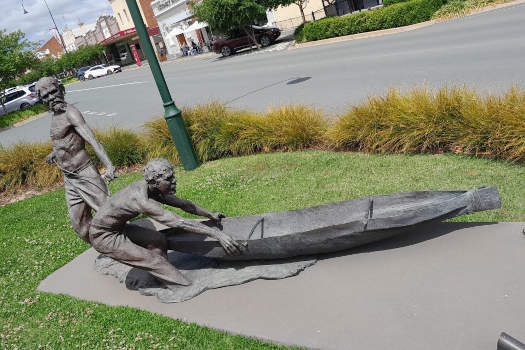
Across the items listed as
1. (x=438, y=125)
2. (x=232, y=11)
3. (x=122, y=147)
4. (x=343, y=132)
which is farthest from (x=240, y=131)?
(x=232, y=11)

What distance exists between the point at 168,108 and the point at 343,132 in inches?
Result: 142

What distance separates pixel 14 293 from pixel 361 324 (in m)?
4.73

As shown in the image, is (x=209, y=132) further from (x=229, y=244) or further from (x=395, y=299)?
(x=395, y=299)

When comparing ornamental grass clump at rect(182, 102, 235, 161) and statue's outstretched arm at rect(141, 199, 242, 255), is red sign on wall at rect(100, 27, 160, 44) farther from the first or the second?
statue's outstretched arm at rect(141, 199, 242, 255)

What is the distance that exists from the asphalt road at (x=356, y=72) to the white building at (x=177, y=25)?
22.7m

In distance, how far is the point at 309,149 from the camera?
861cm

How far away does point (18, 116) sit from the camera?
2714cm

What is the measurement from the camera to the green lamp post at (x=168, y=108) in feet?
27.4

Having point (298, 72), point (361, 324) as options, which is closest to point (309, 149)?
point (361, 324)

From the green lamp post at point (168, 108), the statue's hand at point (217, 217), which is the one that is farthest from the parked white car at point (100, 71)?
the statue's hand at point (217, 217)

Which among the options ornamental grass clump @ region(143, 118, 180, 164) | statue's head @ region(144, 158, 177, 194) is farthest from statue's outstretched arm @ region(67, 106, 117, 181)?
ornamental grass clump @ region(143, 118, 180, 164)

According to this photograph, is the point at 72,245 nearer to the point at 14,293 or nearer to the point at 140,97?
the point at 14,293

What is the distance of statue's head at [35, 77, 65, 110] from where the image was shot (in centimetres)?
496

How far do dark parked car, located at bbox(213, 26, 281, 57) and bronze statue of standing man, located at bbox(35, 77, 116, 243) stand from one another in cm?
2486
